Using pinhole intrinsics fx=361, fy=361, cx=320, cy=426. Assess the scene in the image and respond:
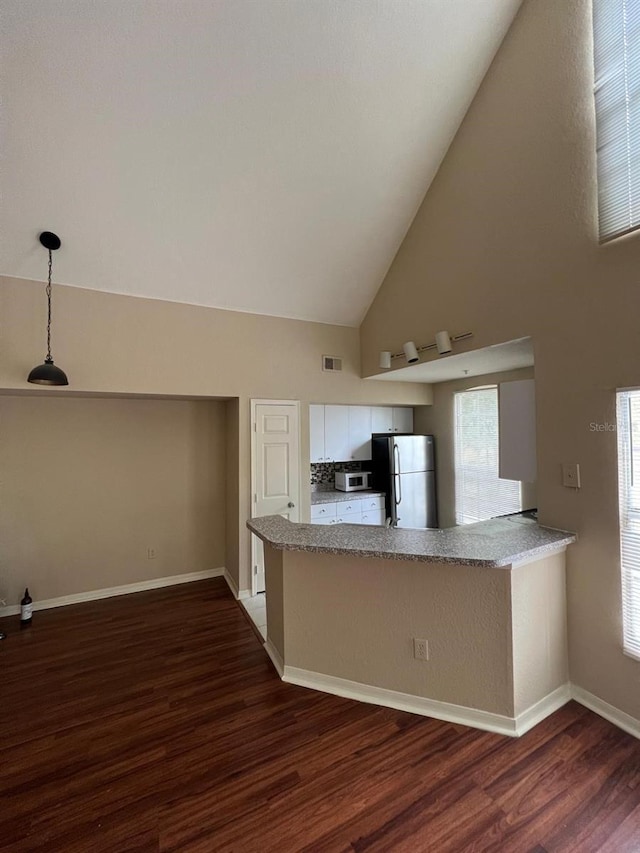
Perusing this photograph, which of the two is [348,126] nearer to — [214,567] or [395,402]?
[395,402]

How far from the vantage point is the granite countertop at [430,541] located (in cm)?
197

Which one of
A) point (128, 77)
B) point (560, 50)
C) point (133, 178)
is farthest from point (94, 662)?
point (560, 50)

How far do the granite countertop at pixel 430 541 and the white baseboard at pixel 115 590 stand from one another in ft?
7.59

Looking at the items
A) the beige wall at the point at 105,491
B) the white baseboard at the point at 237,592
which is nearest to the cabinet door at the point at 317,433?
the beige wall at the point at 105,491

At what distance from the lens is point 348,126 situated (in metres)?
2.75

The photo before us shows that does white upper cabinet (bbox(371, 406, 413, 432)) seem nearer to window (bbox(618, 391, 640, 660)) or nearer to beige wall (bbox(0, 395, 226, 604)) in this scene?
beige wall (bbox(0, 395, 226, 604))

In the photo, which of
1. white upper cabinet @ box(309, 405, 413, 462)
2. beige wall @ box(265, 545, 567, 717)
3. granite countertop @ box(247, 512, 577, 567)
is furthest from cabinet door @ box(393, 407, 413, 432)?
beige wall @ box(265, 545, 567, 717)

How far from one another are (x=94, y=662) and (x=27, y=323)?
2797 millimetres

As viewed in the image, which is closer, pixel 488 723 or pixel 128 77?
pixel 488 723

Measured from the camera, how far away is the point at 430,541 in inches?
86.9

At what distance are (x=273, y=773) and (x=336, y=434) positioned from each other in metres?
3.65

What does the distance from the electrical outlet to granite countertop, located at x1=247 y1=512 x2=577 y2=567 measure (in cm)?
57

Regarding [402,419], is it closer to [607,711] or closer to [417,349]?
[417,349]

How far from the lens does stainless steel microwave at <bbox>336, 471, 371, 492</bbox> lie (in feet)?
16.3
